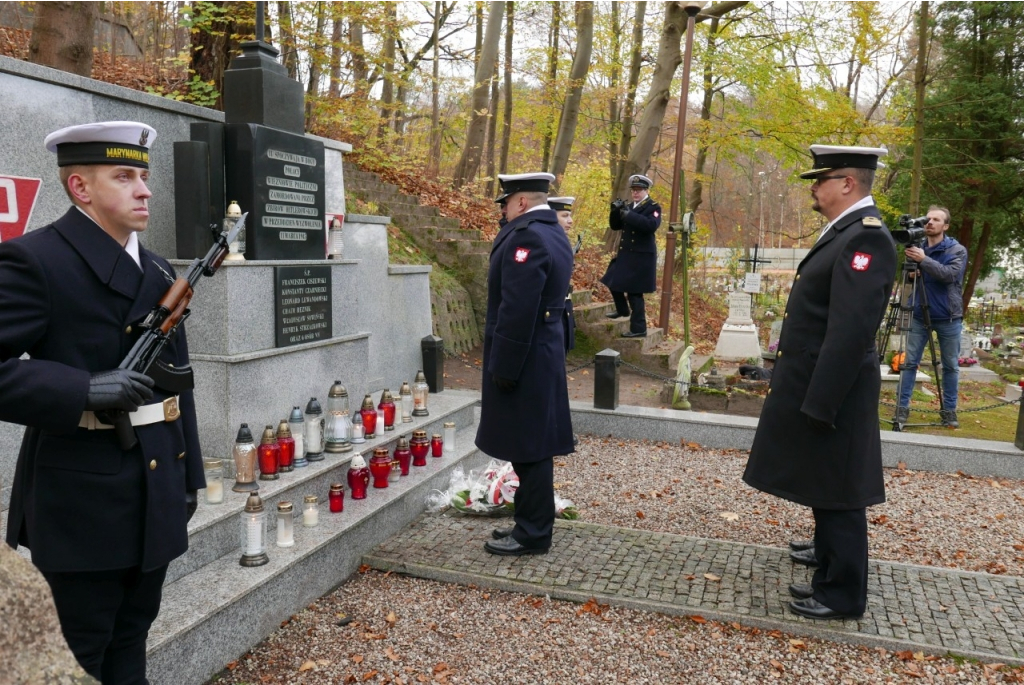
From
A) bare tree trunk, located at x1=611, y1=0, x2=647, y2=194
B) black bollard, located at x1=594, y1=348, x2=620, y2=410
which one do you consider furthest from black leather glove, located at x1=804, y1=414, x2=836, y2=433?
bare tree trunk, located at x1=611, y1=0, x2=647, y2=194

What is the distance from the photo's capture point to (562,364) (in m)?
4.93

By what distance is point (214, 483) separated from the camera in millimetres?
4250

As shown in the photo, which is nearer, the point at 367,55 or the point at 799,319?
the point at 799,319

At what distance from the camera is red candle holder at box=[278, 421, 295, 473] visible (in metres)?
4.79

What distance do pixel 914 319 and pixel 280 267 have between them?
682 cm

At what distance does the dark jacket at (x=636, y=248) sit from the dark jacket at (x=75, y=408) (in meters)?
8.49

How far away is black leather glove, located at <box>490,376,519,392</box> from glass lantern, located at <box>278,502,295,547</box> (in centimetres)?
140

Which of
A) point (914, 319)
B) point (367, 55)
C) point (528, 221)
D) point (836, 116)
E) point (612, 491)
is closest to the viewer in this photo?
point (528, 221)

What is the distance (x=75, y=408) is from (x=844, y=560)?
3.62 meters

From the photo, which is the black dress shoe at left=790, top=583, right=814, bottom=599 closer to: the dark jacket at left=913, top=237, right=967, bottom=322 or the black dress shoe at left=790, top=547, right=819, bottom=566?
the black dress shoe at left=790, top=547, right=819, bottom=566

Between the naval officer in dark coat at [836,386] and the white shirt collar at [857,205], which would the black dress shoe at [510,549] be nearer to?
the naval officer in dark coat at [836,386]

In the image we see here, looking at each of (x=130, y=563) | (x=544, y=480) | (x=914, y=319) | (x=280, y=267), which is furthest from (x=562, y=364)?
(x=914, y=319)

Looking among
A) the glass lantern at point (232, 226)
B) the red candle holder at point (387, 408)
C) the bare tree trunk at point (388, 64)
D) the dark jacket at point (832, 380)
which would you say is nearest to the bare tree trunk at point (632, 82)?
the bare tree trunk at point (388, 64)

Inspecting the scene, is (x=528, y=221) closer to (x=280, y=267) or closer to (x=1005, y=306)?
(x=280, y=267)
